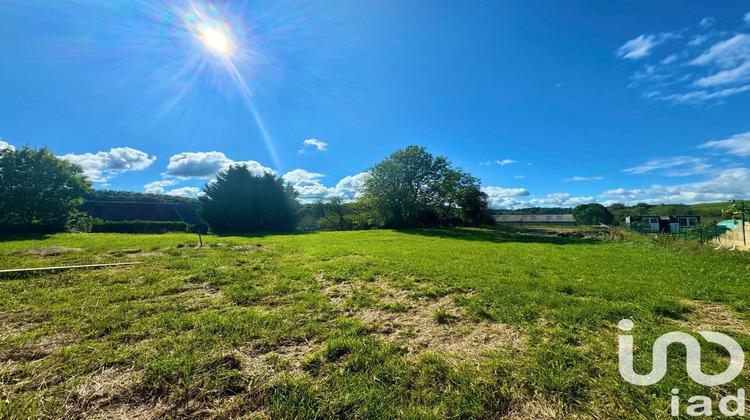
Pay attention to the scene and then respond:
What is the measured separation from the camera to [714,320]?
Answer: 3.76 meters

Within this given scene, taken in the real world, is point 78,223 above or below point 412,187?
below

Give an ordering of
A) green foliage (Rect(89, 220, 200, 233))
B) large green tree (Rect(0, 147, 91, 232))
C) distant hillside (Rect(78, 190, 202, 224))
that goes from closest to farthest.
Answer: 1. large green tree (Rect(0, 147, 91, 232))
2. green foliage (Rect(89, 220, 200, 233))
3. distant hillside (Rect(78, 190, 202, 224))

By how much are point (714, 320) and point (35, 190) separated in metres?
36.0

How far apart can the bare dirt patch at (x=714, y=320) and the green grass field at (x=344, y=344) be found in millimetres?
33

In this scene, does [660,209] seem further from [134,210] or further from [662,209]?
[134,210]

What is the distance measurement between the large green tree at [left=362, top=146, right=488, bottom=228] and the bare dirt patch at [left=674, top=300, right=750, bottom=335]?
27191mm

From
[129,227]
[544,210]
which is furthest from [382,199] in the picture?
[544,210]

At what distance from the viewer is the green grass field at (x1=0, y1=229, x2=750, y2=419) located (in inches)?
80.4

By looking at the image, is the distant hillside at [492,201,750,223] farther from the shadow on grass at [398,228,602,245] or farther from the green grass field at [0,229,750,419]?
the green grass field at [0,229,750,419]

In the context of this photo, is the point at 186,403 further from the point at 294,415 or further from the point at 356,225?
the point at 356,225

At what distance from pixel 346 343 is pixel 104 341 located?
2.85 m

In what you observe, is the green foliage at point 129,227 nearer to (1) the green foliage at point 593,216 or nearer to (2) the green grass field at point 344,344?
(2) the green grass field at point 344,344

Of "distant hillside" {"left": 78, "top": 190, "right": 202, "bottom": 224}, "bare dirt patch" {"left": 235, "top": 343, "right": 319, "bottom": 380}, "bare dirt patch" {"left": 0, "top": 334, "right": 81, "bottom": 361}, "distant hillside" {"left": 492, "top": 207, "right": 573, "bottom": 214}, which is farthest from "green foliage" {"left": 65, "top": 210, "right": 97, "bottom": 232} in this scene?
"distant hillside" {"left": 492, "top": 207, "right": 573, "bottom": 214}

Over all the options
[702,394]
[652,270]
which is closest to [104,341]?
[702,394]
